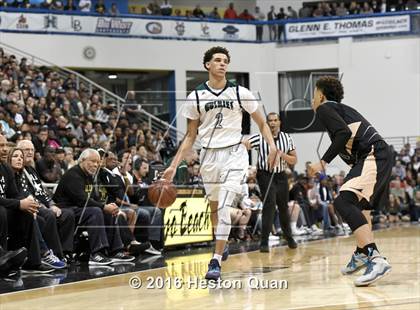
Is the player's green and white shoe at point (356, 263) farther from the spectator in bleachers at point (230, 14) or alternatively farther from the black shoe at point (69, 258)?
the spectator in bleachers at point (230, 14)

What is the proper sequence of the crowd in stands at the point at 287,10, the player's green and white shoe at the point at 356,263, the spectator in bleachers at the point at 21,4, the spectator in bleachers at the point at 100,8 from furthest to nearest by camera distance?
the crowd in stands at the point at 287,10, the spectator in bleachers at the point at 100,8, the spectator in bleachers at the point at 21,4, the player's green and white shoe at the point at 356,263

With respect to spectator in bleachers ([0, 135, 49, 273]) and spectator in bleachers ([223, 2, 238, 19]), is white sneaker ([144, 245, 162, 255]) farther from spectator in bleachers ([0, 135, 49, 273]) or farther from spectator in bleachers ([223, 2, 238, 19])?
spectator in bleachers ([223, 2, 238, 19])

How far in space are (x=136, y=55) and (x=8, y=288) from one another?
69.1 ft

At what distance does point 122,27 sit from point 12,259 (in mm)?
20084

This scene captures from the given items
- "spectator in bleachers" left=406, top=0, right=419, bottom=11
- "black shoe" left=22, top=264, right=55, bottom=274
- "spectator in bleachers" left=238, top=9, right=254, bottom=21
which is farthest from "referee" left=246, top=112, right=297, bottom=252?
"spectator in bleachers" left=406, top=0, right=419, bottom=11

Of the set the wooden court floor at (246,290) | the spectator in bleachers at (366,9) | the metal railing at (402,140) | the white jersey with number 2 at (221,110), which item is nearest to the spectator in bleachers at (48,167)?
the wooden court floor at (246,290)

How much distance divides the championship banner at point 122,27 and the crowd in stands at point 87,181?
5249 millimetres

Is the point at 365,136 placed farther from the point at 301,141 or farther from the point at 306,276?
the point at 301,141

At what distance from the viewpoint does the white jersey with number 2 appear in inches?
301

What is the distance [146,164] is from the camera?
38.1 feet

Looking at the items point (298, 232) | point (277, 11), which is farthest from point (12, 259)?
point (277, 11)

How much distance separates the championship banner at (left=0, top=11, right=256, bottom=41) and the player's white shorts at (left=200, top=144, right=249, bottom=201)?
18.7m

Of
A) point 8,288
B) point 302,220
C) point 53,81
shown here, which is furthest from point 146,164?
point 53,81

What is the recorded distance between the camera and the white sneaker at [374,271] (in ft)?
21.8
